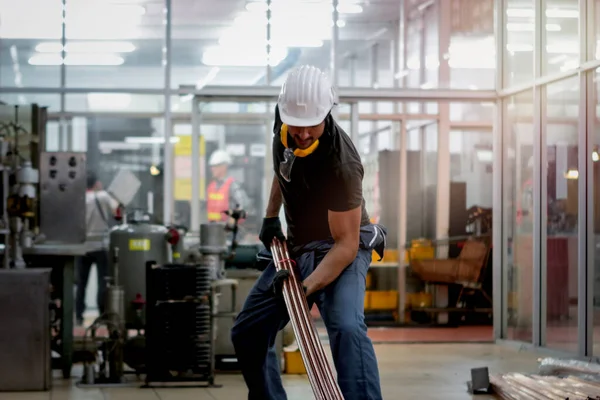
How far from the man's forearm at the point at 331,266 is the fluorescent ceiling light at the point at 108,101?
7415mm

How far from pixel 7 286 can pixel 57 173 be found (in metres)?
1.52

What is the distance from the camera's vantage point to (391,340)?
1195cm

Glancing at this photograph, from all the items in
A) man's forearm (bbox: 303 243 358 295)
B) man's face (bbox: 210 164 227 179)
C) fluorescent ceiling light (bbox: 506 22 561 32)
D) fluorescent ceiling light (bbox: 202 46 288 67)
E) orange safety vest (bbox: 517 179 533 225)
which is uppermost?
fluorescent ceiling light (bbox: 506 22 561 32)

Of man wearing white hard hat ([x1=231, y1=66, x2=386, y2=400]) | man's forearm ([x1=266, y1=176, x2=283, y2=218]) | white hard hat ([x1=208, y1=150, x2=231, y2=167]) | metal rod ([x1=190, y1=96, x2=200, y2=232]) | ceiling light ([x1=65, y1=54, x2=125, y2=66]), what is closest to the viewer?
man wearing white hard hat ([x1=231, y1=66, x2=386, y2=400])

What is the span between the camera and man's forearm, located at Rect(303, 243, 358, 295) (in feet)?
16.4

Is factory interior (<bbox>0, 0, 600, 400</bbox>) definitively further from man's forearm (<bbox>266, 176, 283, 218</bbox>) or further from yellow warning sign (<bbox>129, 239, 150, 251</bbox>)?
man's forearm (<bbox>266, 176, 283, 218</bbox>)

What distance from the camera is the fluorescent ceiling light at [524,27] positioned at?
35.4ft

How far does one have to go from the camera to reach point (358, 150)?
1250 cm

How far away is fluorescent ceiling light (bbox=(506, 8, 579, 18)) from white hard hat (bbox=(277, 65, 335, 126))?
590cm

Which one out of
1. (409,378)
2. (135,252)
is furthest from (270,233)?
(135,252)

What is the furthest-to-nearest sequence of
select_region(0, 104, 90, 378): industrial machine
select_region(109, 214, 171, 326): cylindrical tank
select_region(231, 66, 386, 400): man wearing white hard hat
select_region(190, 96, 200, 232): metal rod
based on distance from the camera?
select_region(190, 96, 200, 232): metal rod < select_region(109, 214, 171, 326): cylindrical tank < select_region(0, 104, 90, 378): industrial machine < select_region(231, 66, 386, 400): man wearing white hard hat

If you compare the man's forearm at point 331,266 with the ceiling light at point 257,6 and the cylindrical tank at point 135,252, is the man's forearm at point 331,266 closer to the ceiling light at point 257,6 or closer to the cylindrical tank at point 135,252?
the cylindrical tank at point 135,252

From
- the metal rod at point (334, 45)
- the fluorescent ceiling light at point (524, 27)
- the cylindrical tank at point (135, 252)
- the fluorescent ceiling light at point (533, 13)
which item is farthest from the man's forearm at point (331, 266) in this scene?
the metal rod at point (334, 45)

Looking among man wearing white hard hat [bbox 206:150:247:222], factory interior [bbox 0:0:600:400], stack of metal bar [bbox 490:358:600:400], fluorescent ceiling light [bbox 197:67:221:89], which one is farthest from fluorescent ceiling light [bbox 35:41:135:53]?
stack of metal bar [bbox 490:358:600:400]
